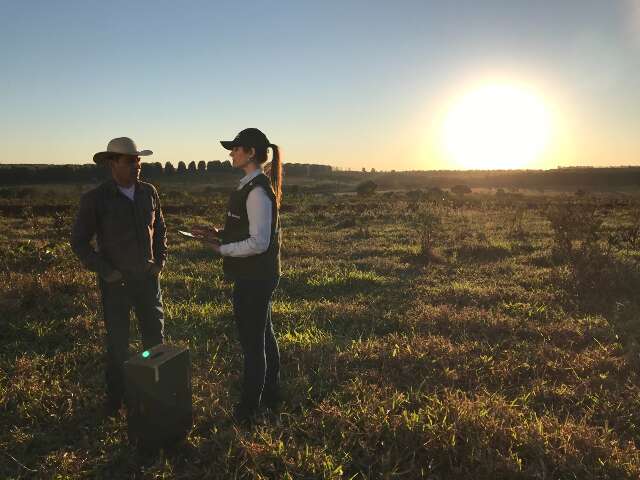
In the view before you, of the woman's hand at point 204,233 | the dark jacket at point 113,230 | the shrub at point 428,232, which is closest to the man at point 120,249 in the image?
the dark jacket at point 113,230

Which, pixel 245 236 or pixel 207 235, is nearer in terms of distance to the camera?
pixel 245 236

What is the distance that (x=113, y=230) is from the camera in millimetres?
3766

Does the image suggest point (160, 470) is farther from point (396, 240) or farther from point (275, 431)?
point (396, 240)

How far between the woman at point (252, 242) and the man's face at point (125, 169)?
0.73m

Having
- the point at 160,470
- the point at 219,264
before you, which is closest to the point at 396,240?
the point at 219,264

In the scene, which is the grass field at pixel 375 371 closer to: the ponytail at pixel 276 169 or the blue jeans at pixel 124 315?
the blue jeans at pixel 124 315

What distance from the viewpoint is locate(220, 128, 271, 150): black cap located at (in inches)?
134

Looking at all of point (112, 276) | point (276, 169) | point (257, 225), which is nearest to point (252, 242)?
point (257, 225)

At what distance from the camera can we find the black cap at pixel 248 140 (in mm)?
3398

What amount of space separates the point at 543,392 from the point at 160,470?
342cm

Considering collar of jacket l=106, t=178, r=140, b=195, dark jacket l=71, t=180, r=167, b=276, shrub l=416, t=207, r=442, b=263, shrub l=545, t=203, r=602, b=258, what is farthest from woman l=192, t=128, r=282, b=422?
shrub l=545, t=203, r=602, b=258

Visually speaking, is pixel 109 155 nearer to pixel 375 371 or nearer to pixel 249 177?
pixel 249 177

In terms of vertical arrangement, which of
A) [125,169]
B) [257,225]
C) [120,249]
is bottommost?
[120,249]

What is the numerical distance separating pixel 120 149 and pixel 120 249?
30.5 inches
